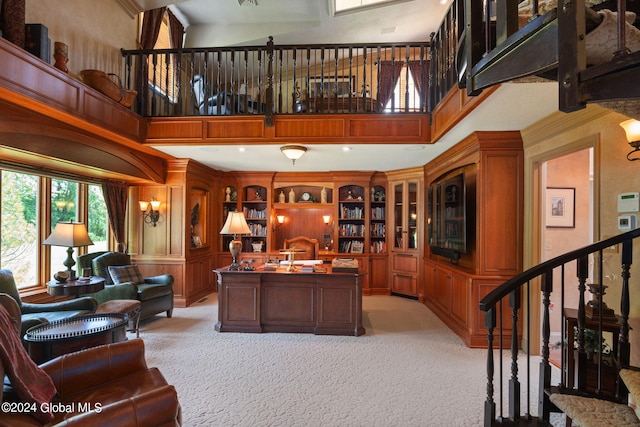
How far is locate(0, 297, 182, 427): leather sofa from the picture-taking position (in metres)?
1.41

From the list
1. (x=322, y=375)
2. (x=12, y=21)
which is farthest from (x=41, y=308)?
(x=322, y=375)

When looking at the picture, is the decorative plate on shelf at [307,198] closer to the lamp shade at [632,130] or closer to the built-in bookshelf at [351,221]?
the built-in bookshelf at [351,221]

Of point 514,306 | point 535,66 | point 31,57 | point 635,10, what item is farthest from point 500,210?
point 31,57

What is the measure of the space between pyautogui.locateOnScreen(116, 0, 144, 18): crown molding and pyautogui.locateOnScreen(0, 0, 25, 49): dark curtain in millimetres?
2118

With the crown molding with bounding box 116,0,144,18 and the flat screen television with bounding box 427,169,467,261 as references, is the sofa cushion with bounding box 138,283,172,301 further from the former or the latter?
the flat screen television with bounding box 427,169,467,261

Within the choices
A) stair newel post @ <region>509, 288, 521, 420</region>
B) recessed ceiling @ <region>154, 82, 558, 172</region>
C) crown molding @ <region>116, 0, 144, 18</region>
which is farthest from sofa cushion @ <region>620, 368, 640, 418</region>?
crown molding @ <region>116, 0, 144, 18</region>

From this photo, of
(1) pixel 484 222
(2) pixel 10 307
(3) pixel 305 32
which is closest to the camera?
(2) pixel 10 307

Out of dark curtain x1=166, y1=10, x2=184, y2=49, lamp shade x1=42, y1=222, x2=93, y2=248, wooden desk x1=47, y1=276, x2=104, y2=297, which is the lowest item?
wooden desk x1=47, y1=276, x2=104, y2=297

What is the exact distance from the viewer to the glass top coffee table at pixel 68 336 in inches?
97.0

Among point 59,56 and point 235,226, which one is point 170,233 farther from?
point 59,56

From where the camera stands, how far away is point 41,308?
10.7 ft

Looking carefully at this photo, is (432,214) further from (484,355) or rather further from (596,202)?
(596,202)

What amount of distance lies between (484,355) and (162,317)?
4.41m

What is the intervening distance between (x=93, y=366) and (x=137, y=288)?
266cm
